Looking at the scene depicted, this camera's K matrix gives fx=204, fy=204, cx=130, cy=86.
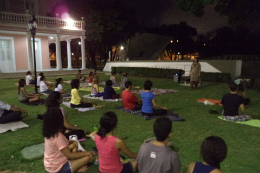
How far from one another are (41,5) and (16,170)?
26.7 metres

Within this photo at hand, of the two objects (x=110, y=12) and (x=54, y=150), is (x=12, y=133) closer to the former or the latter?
(x=54, y=150)

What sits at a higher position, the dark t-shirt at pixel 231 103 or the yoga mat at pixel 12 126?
the dark t-shirt at pixel 231 103

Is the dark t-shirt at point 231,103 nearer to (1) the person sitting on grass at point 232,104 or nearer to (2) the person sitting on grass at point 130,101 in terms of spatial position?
(1) the person sitting on grass at point 232,104

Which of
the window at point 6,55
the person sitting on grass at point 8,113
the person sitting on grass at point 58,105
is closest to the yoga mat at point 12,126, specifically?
the person sitting on grass at point 8,113

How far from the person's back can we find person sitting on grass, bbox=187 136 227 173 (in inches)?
11.9

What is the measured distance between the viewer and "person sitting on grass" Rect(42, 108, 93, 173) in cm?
303

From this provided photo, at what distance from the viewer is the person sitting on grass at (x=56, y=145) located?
303cm

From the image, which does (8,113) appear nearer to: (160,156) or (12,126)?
(12,126)

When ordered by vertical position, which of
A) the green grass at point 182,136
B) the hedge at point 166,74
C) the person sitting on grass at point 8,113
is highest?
the hedge at point 166,74

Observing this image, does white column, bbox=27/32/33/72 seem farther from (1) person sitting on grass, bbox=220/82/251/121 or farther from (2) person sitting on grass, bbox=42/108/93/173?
(2) person sitting on grass, bbox=42/108/93/173

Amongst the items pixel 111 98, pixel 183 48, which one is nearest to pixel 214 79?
pixel 111 98

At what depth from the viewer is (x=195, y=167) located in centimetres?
235

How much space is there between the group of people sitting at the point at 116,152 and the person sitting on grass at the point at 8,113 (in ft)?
12.0

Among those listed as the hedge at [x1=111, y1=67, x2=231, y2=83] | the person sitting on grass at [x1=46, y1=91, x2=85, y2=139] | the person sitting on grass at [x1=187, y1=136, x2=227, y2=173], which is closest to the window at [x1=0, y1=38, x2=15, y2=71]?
the hedge at [x1=111, y1=67, x2=231, y2=83]
